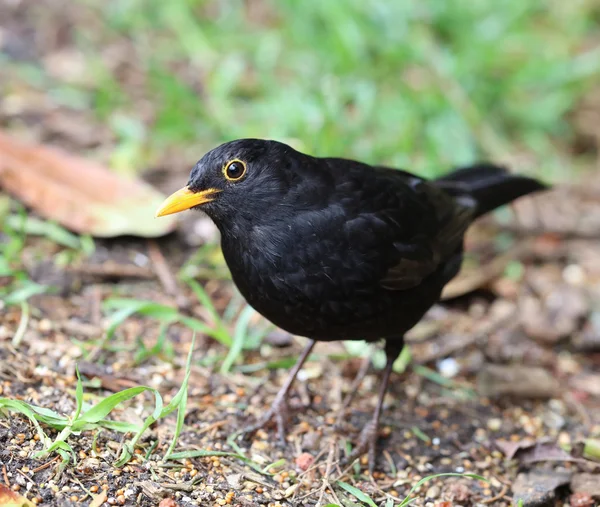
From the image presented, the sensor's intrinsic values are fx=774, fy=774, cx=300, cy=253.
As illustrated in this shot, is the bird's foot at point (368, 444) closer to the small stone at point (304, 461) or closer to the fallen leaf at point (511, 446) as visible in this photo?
the small stone at point (304, 461)

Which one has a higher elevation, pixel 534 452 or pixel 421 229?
Result: pixel 421 229

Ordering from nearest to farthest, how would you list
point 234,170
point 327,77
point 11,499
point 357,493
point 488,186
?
point 11,499 → point 357,493 → point 234,170 → point 488,186 → point 327,77

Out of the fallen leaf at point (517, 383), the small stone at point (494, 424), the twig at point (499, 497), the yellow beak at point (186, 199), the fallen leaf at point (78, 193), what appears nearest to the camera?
the yellow beak at point (186, 199)

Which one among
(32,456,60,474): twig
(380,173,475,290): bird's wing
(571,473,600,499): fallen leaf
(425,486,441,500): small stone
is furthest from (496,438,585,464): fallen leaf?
(32,456,60,474): twig

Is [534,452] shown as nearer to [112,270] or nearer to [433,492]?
[433,492]

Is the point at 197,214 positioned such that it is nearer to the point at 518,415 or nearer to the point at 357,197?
the point at 357,197

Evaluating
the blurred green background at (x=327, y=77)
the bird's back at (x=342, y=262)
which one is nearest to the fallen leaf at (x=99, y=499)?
the bird's back at (x=342, y=262)

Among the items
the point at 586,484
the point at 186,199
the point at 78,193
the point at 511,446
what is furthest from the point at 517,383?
the point at 78,193

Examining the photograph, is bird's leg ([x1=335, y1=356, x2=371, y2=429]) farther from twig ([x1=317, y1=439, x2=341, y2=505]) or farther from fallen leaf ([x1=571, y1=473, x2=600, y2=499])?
fallen leaf ([x1=571, y1=473, x2=600, y2=499])
